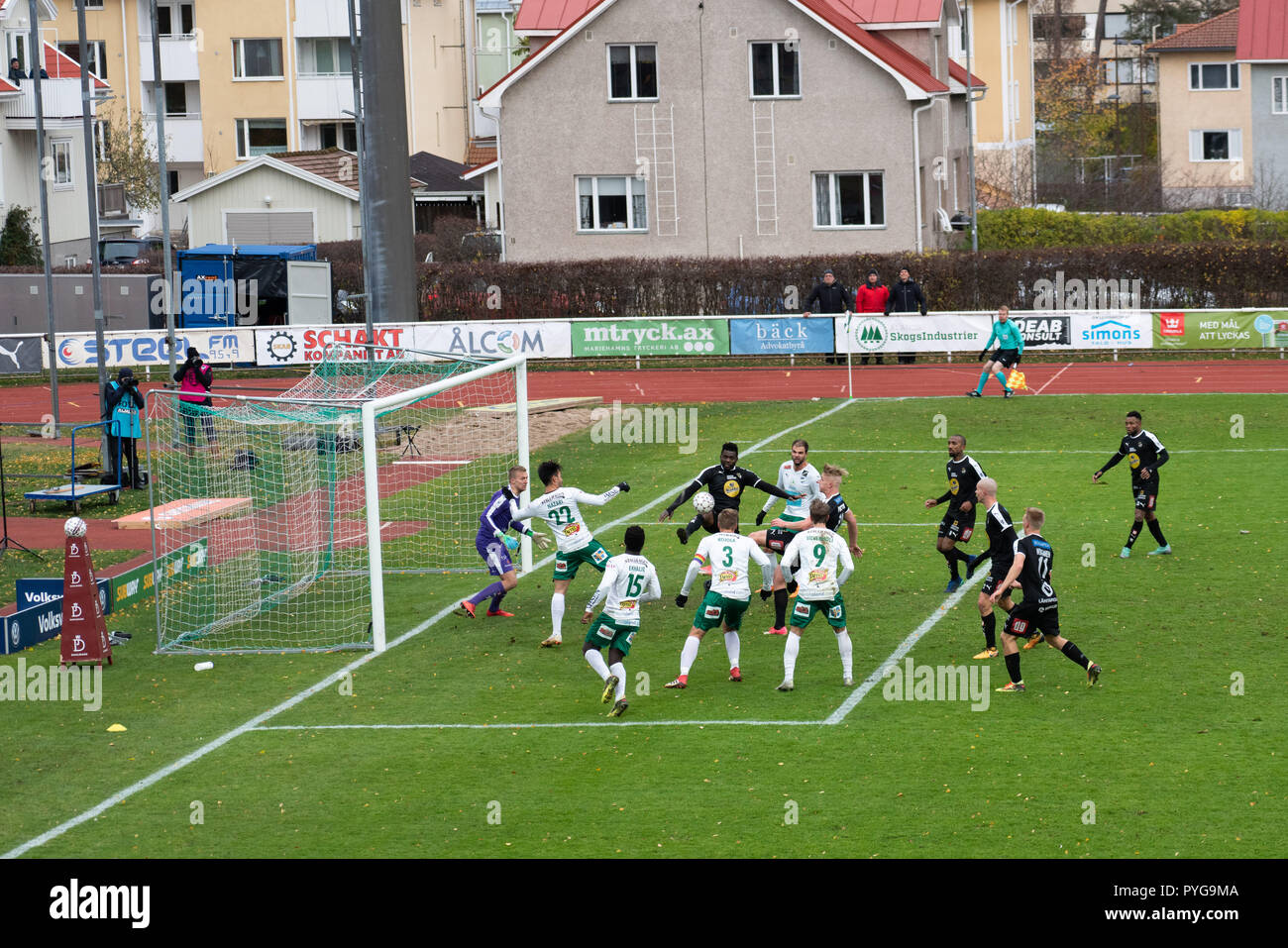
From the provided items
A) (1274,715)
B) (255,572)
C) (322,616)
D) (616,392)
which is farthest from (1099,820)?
(616,392)

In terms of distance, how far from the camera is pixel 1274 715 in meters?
14.7

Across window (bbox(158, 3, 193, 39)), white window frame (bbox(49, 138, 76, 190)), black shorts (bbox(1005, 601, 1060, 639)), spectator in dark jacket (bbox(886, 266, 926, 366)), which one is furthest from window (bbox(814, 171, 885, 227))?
window (bbox(158, 3, 193, 39))

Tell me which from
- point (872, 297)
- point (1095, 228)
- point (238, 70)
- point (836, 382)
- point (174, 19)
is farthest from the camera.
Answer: point (174, 19)

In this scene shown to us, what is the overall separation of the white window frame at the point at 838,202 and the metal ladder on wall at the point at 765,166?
1126 mm

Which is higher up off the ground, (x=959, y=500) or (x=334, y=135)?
(x=334, y=135)

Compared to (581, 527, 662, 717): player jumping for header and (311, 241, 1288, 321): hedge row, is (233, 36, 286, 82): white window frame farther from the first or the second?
(581, 527, 662, 717): player jumping for header

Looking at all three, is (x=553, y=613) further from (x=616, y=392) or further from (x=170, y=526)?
(x=616, y=392)

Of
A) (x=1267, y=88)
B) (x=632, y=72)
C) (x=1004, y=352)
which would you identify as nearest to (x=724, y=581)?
(x=1004, y=352)

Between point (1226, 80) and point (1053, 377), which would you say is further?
point (1226, 80)

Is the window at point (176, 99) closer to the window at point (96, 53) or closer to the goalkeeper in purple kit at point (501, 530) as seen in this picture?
the window at point (96, 53)

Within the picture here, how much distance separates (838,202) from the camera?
4812 centimetres

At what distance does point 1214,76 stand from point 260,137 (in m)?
42.3

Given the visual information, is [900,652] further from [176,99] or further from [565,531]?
[176,99]

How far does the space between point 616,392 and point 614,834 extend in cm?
2562
